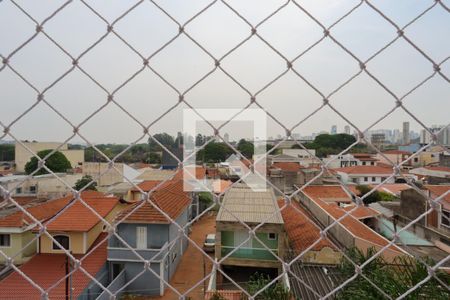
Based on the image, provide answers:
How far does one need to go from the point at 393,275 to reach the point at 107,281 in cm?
408

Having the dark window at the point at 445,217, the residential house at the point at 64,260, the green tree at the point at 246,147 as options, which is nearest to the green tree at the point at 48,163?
the green tree at the point at 246,147

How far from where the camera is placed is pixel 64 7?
2.24 ft

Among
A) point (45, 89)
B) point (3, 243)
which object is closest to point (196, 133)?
point (45, 89)

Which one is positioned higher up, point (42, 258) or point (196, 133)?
point (196, 133)

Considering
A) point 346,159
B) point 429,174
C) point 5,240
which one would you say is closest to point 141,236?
point 5,240

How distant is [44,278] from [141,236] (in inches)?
42.9

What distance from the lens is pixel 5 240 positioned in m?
→ 4.09

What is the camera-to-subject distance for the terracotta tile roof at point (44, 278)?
10.2ft

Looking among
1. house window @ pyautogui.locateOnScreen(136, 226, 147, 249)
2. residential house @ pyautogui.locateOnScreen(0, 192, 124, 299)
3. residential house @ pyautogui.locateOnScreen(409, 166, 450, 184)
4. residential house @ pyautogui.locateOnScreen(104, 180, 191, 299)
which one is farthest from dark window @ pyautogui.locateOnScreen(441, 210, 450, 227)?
house window @ pyautogui.locateOnScreen(136, 226, 147, 249)

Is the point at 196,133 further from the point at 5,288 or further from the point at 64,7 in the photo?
the point at 5,288

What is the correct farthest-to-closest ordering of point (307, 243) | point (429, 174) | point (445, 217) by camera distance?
point (307, 243) < point (429, 174) < point (445, 217)

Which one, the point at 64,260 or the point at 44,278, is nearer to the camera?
the point at 44,278

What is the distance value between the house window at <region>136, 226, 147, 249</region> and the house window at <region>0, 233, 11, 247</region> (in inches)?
65.3

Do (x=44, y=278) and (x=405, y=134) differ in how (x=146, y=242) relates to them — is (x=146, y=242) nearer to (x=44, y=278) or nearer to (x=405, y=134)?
(x=44, y=278)
